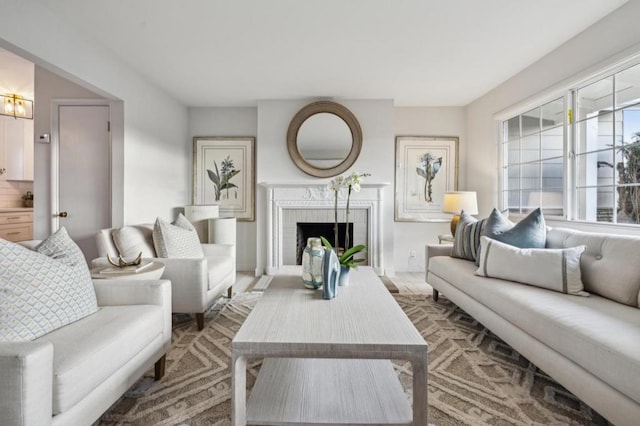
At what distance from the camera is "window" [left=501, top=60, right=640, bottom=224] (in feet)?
7.53

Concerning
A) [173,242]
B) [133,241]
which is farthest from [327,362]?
[133,241]

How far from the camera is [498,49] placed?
2.78 metres

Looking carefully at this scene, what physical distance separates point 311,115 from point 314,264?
8.97ft

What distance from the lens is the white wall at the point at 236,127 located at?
4.51 m

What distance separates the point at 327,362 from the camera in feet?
5.47

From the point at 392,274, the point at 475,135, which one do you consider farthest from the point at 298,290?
the point at 475,135

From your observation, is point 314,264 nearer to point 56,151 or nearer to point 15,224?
point 56,151

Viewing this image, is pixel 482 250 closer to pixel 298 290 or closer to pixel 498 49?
pixel 298 290

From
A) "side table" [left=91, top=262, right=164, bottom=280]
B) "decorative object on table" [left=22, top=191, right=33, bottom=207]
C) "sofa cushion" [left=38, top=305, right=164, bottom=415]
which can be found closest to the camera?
"sofa cushion" [left=38, top=305, right=164, bottom=415]

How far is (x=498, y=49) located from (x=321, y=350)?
3.00 m

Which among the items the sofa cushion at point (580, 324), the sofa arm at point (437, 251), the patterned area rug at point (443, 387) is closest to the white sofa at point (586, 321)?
the sofa cushion at point (580, 324)

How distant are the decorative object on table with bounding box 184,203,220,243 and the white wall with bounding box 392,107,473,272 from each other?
8.34 feet

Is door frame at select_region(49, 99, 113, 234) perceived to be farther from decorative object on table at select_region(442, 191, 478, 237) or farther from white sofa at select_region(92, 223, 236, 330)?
decorative object on table at select_region(442, 191, 478, 237)

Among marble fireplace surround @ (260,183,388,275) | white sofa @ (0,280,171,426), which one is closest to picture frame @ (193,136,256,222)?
marble fireplace surround @ (260,183,388,275)
